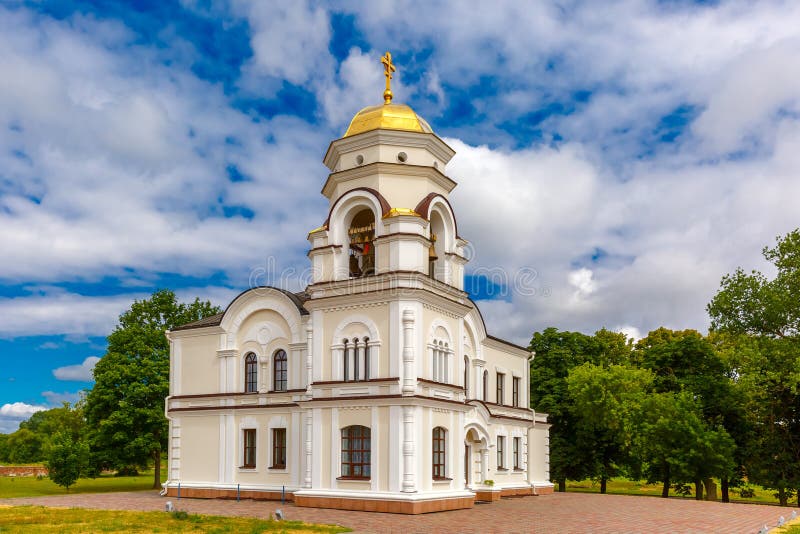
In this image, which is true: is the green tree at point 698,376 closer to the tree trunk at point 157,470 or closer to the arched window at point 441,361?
the arched window at point 441,361

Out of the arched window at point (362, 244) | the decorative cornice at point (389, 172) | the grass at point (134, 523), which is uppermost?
the decorative cornice at point (389, 172)

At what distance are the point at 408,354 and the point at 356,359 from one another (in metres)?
2.40

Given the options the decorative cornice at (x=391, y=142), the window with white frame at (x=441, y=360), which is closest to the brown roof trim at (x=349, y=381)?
the window with white frame at (x=441, y=360)

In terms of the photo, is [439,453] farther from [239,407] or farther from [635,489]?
[635,489]

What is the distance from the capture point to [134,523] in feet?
71.3

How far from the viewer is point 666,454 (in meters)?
37.6

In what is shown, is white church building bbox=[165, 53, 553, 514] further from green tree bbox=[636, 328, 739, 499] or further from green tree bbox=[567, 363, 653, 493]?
green tree bbox=[636, 328, 739, 499]

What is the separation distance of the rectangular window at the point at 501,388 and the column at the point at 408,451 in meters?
12.7

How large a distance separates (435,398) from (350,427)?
3382mm

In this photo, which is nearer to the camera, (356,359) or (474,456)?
(356,359)

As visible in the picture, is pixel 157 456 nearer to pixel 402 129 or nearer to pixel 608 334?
pixel 402 129

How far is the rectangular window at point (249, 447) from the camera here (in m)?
32.6

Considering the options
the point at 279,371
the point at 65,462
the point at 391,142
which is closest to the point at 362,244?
the point at 391,142

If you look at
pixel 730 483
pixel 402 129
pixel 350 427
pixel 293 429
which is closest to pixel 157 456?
pixel 293 429
